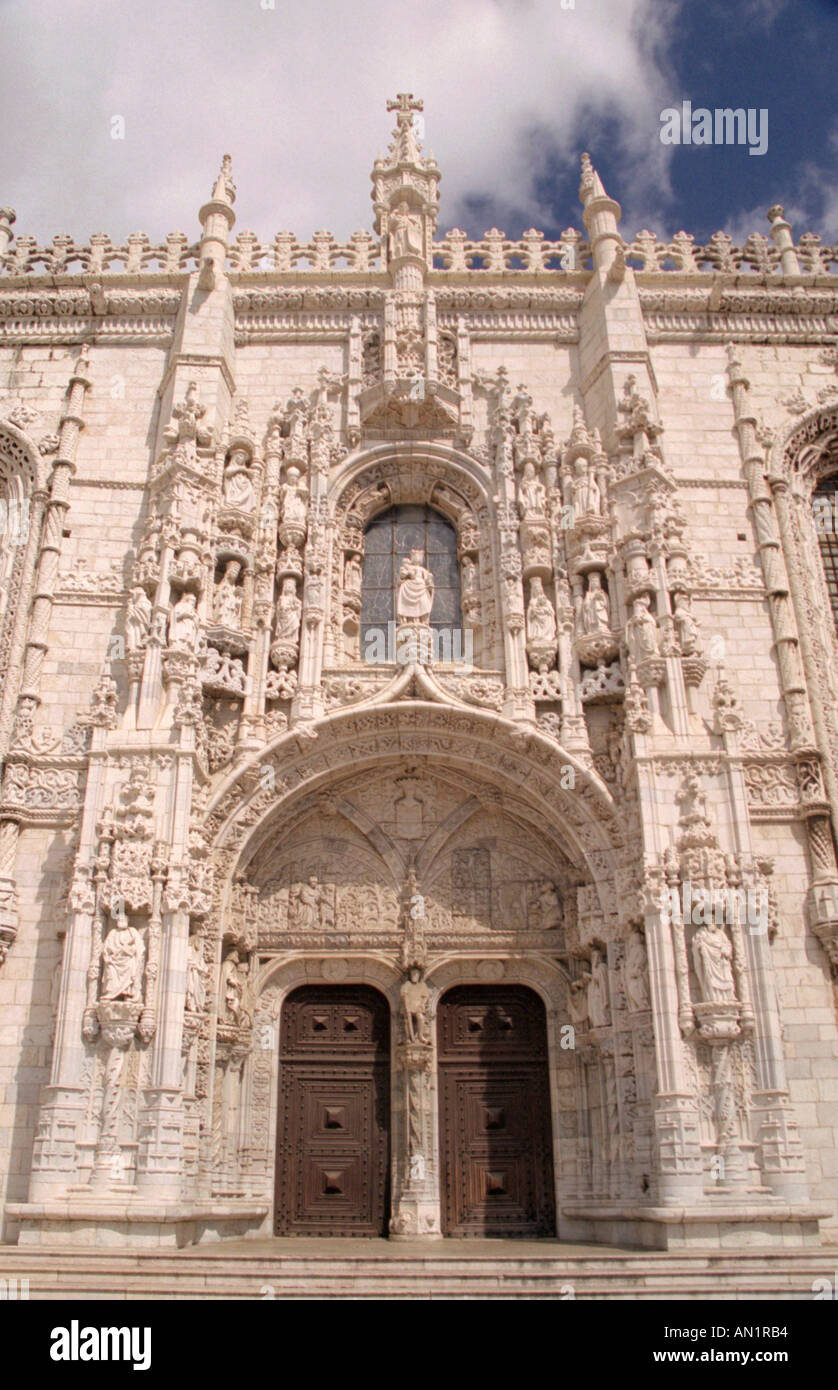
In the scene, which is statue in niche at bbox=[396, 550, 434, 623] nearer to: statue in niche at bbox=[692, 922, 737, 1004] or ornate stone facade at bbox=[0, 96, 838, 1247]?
ornate stone facade at bbox=[0, 96, 838, 1247]

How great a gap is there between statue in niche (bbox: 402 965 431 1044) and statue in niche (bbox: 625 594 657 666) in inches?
188

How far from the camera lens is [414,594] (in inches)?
590

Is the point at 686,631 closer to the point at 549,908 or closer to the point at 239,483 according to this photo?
the point at 549,908

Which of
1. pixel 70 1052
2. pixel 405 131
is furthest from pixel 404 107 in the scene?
pixel 70 1052

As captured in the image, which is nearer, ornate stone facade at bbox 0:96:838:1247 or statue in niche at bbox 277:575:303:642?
ornate stone facade at bbox 0:96:838:1247

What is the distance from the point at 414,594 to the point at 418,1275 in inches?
335

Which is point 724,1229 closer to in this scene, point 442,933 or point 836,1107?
point 836,1107

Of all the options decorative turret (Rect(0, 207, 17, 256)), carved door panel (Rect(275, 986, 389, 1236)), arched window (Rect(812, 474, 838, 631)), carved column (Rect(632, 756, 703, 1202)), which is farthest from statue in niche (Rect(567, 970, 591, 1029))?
decorative turret (Rect(0, 207, 17, 256))

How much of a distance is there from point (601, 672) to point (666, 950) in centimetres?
374

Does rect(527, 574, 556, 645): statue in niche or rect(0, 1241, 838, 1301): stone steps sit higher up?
rect(527, 574, 556, 645): statue in niche

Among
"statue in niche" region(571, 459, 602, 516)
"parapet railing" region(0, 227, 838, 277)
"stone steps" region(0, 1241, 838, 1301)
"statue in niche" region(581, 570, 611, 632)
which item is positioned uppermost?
"parapet railing" region(0, 227, 838, 277)

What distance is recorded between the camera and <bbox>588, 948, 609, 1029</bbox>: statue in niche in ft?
41.7

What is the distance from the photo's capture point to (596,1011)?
12773 mm
